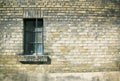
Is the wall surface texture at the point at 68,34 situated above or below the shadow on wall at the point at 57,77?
above

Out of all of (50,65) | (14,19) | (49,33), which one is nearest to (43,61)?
(50,65)

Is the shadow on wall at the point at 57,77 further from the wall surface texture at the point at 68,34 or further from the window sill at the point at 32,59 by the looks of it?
the window sill at the point at 32,59

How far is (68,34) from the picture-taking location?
32.6 feet

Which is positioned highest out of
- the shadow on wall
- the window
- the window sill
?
the window

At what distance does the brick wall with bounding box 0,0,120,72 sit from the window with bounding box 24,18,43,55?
20 cm

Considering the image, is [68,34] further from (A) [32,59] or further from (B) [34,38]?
(A) [32,59]

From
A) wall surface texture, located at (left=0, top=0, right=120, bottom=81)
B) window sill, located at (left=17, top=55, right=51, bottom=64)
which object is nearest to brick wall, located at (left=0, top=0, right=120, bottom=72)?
wall surface texture, located at (left=0, top=0, right=120, bottom=81)

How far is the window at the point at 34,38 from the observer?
1007cm

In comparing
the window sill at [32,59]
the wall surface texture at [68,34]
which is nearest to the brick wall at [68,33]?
the wall surface texture at [68,34]

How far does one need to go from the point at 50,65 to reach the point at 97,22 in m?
1.94

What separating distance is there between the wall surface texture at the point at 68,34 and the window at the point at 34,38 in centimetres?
20

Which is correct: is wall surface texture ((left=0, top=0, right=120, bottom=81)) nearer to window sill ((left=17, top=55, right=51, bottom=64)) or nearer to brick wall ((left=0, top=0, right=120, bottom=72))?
brick wall ((left=0, top=0, right=120, bottom=72))

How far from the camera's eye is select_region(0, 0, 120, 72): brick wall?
32.3 feet

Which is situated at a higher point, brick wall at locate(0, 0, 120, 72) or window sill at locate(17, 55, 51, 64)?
brick wall at locate(0, 0, 120, 72)
